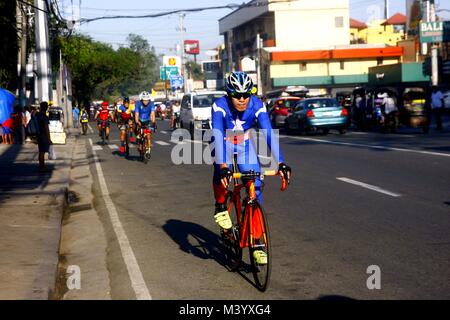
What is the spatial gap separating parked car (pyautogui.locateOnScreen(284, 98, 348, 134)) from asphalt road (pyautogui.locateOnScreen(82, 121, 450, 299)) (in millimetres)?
12202

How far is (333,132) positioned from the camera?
Result: 32875 millimetres

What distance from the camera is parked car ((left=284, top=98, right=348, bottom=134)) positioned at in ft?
98.3

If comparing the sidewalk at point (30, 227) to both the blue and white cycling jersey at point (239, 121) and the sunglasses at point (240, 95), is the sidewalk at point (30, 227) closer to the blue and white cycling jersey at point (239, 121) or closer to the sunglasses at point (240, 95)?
the blue and white cycling jersey at point (239, 121)

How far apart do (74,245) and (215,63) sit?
333 feet

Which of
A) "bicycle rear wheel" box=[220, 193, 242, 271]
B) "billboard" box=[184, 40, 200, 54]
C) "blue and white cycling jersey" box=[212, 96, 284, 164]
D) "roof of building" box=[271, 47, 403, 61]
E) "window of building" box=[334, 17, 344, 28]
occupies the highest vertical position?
"billboard" box=[184, 40, 200, 54]

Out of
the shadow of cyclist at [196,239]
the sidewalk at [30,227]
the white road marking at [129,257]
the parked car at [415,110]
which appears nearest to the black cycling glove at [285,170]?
the shadow of cyclist at [196,239]

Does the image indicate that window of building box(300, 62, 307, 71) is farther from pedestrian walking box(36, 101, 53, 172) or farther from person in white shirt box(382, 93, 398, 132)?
pedestrian walking box(36, 101, 53, 172)

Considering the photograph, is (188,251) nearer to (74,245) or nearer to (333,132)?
(74,245)

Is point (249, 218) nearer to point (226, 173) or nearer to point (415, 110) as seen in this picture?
point (226, 173)

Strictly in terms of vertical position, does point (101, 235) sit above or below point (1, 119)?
below

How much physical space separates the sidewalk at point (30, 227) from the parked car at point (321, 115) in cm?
1223

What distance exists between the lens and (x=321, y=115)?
30.3m

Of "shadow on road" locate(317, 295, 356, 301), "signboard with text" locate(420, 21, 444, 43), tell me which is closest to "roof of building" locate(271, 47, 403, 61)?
"signboard with text" locate(420, 21, 444, 43)
